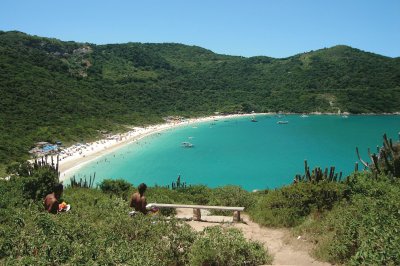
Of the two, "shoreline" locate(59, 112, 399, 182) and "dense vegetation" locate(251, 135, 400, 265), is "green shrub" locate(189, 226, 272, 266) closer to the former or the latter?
"dense vegetation" locate(251, 135, 400, 265)

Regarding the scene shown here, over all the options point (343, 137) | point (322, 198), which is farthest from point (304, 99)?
point (322, 198)

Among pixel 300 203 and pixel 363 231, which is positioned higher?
pixel 363 231

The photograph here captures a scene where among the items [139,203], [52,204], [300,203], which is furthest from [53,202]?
[300,203]

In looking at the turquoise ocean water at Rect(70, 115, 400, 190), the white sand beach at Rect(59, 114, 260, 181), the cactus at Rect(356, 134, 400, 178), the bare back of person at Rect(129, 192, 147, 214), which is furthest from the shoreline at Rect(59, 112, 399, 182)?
the cactus at Rect(356, 134, 400, 178)

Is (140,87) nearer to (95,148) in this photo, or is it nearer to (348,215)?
(95,148)

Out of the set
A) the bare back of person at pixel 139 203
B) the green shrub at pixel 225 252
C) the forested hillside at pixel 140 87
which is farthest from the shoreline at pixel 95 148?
the green shrub at pixel 225 252

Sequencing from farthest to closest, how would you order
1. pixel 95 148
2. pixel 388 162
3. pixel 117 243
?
pixel 95 148
pixel 388 162
pixel 117 243
